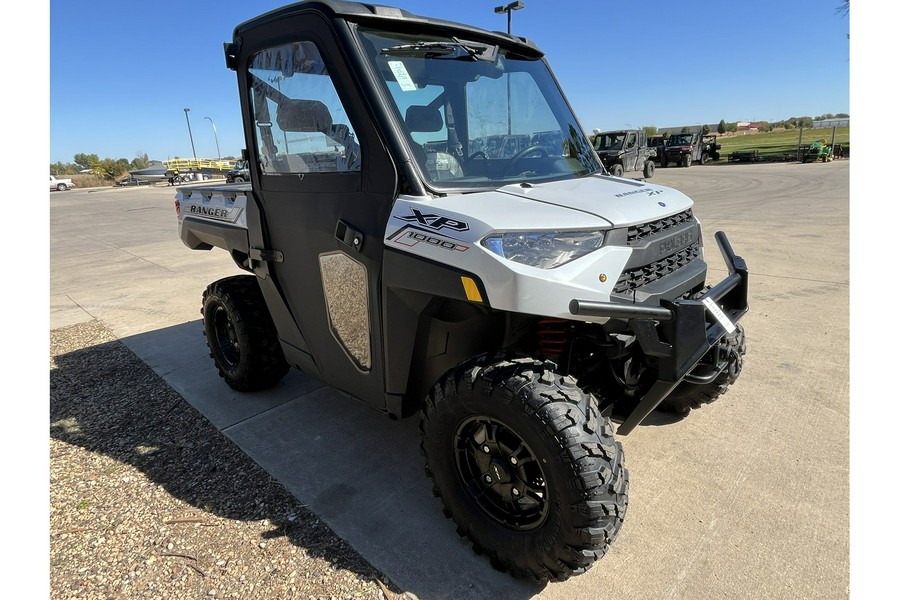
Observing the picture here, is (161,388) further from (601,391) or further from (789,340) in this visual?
(789,340)

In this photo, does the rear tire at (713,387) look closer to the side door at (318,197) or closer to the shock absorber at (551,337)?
the shock absorber at (551,337)

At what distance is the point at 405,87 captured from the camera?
2377mm

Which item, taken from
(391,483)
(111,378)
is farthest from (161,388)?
(391,483)

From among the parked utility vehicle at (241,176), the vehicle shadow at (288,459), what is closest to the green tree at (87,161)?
the parked utility vehicle at (241,176)

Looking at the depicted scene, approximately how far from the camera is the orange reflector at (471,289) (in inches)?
78.4

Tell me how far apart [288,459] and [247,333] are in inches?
38.6

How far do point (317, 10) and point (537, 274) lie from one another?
1.58 metres

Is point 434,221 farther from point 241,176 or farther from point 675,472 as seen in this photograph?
point 241,176

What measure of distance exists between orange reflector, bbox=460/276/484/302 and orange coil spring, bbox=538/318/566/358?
64cm

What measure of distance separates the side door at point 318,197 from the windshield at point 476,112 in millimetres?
220

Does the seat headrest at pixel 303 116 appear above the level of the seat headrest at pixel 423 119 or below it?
above

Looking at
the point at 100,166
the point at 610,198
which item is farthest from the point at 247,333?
the point at 100,166

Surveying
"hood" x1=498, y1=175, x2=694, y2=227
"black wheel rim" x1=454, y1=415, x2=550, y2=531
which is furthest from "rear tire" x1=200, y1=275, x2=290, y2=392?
"hood" x1=498, y1=175, x2=694, y2=227

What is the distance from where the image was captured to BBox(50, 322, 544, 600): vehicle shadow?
7.73ft
